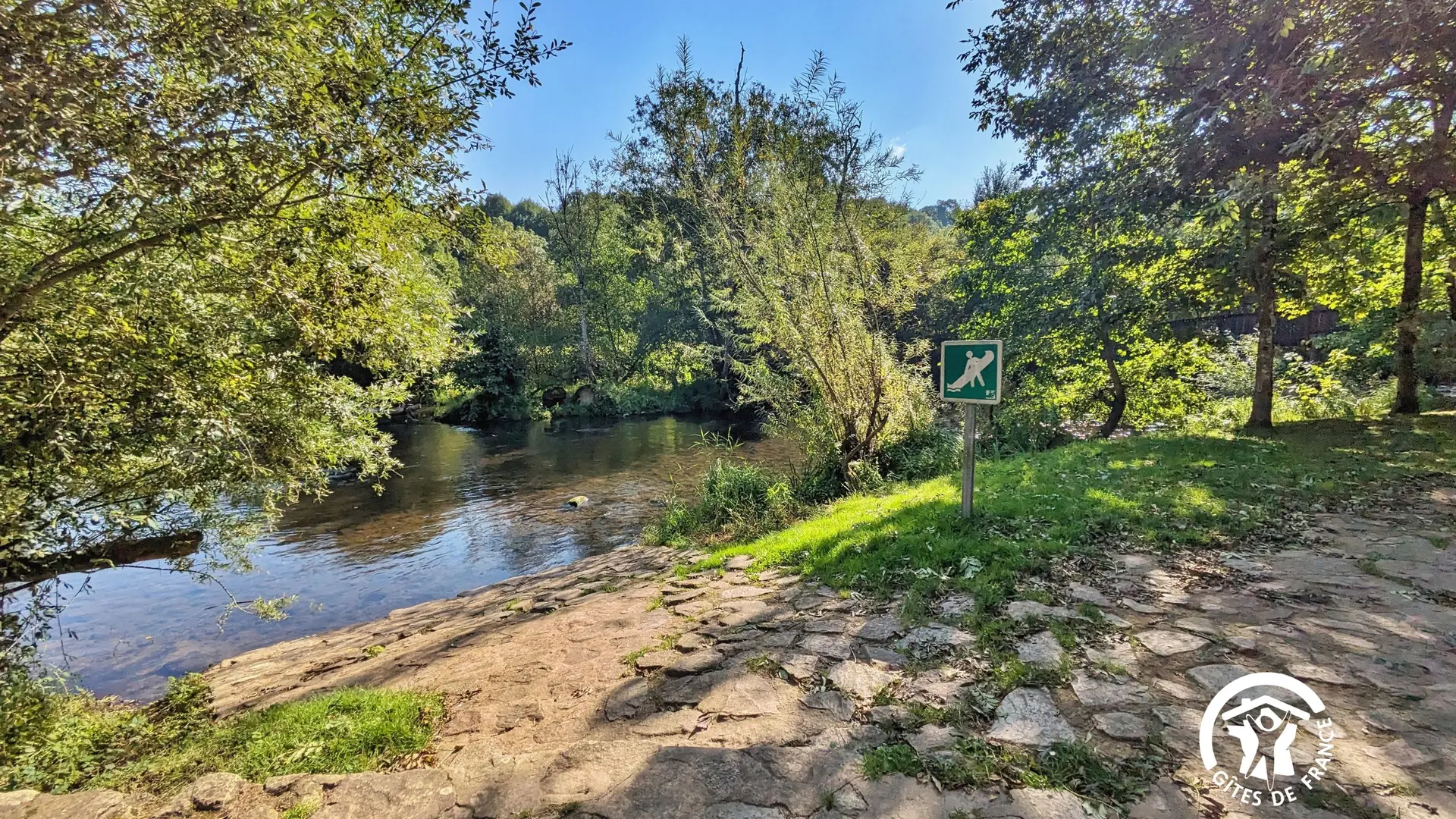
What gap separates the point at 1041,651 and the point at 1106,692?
0.43m

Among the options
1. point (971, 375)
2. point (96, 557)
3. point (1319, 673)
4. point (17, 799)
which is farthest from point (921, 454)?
point (96, 557)

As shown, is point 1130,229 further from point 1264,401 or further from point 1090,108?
point 1264,401

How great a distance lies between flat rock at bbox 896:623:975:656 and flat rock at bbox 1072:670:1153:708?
0.59 metres

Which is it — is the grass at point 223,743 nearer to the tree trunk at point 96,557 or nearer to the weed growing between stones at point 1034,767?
the tree trunk at point 96,557

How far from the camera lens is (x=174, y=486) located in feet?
16.0

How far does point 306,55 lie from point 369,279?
6.78ft

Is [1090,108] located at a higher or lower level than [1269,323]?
higher

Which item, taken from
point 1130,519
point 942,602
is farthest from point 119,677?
point 1130,519

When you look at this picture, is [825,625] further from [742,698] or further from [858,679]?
[742,698]

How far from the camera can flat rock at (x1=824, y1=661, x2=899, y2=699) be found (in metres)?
2.92

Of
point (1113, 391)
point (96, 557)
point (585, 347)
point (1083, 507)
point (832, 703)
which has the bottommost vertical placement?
point (832, 703)

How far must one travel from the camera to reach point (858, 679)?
3.05 meters

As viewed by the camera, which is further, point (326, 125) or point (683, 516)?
point (683, 516)

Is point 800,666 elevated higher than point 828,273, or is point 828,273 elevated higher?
point 828,273
